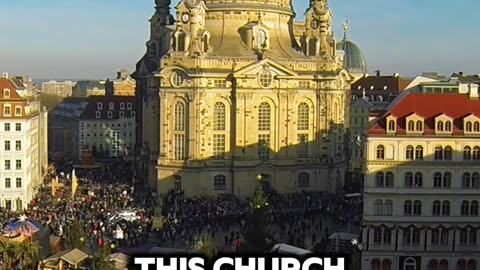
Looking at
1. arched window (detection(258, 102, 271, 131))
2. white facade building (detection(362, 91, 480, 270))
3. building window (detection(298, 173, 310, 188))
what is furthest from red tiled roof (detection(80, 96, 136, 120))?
white facade building (detection(362, 91, 480, 270))

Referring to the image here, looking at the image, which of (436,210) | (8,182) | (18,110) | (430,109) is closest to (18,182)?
(8,182)

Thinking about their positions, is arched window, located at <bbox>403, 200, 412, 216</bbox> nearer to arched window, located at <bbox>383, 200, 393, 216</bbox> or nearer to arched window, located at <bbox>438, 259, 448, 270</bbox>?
arched window, located at <bbox>383, 200, 393, 216</bbox>

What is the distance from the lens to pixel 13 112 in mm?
85625

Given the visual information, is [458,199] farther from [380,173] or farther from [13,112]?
[13,112]

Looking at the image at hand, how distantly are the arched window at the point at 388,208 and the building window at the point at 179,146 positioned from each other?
125 ft

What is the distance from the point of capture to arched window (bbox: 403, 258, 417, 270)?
62.0 m

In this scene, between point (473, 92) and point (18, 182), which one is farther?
point (18, 182)

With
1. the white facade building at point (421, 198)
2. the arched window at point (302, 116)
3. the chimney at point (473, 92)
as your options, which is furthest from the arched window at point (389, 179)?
the arched window at point (302, 116)

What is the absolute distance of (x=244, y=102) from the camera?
96.4m

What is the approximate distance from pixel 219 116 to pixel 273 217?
21280mm

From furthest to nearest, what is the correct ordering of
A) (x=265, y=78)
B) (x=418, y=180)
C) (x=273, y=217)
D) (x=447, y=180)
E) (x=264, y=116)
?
1. (x=264, y=116)
2. (x=265, y=78)
3. (x=273, y=217)
4. (x=418, y=180)
5. (x=447, y=180)

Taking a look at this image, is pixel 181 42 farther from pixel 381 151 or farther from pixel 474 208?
pixel 474 208

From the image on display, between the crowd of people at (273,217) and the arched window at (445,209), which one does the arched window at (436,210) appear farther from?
the crowd of people at (273,217)

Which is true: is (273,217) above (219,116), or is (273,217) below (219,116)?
below
